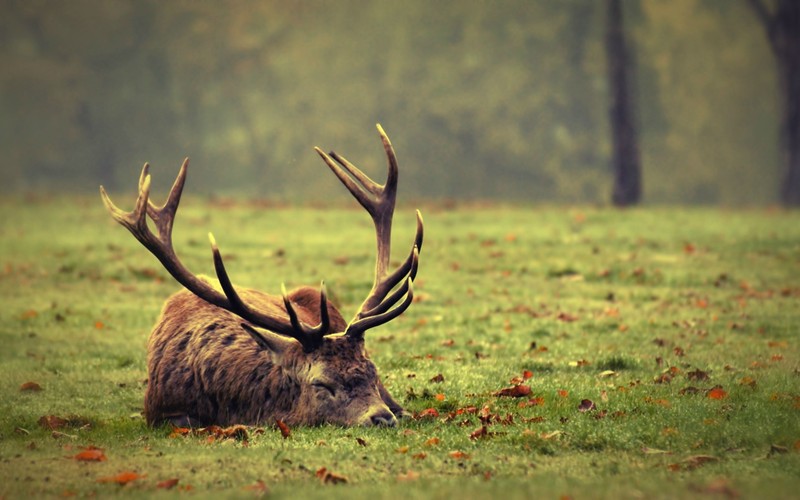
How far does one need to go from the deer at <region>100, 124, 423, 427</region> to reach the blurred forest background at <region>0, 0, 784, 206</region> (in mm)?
45522

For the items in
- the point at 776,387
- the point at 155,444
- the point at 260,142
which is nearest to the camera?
Answer: the point at 155,444

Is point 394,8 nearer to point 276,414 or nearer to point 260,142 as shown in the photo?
point 260,142

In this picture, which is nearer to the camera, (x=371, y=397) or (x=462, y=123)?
(x=371, y=397)

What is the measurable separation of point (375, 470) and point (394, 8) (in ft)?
178

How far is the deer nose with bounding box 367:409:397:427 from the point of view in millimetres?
8789

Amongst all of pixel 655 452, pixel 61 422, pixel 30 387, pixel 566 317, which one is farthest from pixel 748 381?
pixel 30 387

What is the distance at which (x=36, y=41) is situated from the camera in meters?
55.2

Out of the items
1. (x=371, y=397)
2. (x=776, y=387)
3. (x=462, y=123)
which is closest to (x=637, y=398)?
(x=776, y=387)

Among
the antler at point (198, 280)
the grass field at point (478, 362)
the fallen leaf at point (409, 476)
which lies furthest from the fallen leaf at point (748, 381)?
the fallen leaf at point (409, 476)

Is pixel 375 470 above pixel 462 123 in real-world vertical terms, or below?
below

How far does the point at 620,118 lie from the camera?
33.5 meters

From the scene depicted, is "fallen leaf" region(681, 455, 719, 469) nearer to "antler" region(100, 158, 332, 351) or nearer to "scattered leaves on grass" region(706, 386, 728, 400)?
"scattered leaves on grass" region(706, 386, 728, 400)

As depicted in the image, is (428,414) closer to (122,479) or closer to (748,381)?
(122,479)

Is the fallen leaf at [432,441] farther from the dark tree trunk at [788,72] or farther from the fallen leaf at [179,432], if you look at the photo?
the dark tree trunk at [788,72]
